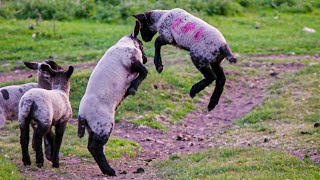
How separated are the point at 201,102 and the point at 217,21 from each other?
486 inches

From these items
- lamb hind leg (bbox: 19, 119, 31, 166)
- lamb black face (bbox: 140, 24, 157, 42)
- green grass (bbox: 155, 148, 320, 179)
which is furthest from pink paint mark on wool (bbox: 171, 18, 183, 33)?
lamb hind leg (bbox: 19, 119, 31, 166)

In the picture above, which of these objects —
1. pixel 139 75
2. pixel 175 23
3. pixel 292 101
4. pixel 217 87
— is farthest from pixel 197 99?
pixel 139 75

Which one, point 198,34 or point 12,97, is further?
point 12,97

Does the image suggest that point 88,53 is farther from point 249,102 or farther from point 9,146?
point 9,146

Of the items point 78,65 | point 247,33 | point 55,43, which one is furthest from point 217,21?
point 78,65

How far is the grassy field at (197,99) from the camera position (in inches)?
428

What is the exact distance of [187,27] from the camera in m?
11.0

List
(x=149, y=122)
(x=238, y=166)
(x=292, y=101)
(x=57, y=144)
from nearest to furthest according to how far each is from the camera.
Answer: (x=238, y=166) → (x=57, y=144) → (x=149, y=122) → (x=292, y=101)

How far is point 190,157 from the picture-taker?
12102 millimetres

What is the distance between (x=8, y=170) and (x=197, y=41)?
12.8 feet

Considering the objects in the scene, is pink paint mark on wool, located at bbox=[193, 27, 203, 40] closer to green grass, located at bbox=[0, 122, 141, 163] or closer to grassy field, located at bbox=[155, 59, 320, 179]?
grassy field, located at bbox=[155, 59, 320, 179]

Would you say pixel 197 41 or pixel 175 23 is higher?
pixel 175 23

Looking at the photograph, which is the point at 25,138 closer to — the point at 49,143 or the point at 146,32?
the point at 49,143

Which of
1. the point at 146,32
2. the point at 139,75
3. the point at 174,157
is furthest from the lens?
the point at 174,157
